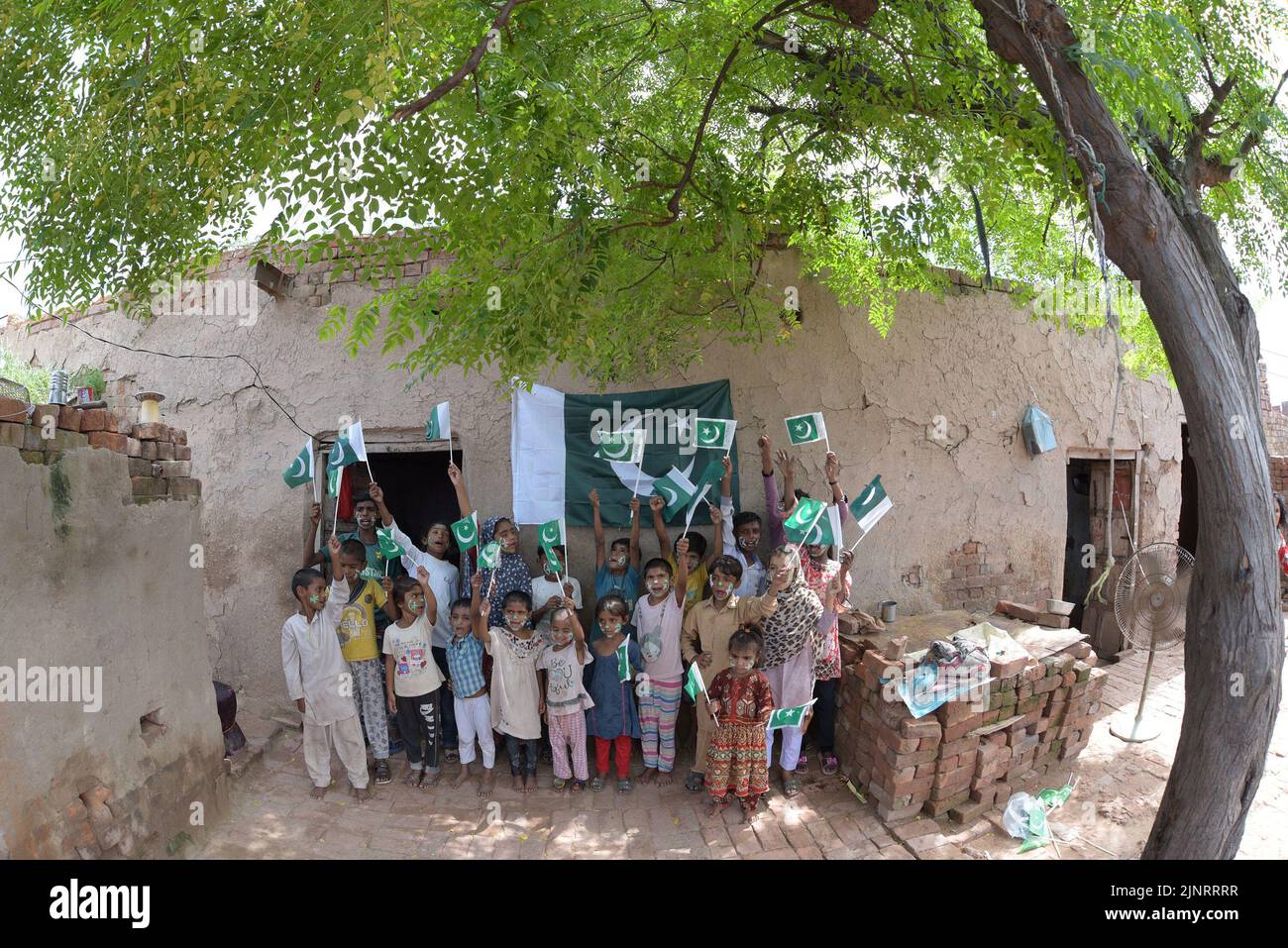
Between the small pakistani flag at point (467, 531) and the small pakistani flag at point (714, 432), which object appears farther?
the small pakistani flag at point (714, 432)

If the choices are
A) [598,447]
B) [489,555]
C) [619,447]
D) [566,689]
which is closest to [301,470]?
[489,555]

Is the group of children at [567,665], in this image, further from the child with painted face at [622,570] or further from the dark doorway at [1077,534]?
the dark doorway at [1077,534]

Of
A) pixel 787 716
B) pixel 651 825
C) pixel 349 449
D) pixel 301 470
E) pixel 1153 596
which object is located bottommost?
pixel 651 825

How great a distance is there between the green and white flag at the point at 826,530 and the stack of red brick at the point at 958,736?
0.75m

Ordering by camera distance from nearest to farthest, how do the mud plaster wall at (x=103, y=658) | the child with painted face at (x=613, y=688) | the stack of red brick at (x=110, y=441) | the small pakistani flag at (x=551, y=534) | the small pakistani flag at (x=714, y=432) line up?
1. the mud plaster wall at (x=103, y=658)
2. the stack of red brick at (x=110, y=441)
3. the child with painted face at (x=613, y=688)
4. the small pakistani flag at (x=551, y=534)
5. the small pakistani flag at (x=714, y=432)

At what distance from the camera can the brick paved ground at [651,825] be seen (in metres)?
3.97

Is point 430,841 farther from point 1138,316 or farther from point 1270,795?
point 1138,316

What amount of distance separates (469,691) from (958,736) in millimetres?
2975

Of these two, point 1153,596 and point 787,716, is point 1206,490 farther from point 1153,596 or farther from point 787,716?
point 787,716

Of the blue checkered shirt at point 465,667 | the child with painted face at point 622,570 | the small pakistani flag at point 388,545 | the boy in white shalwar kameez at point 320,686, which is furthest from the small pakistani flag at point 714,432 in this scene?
the boy in white shalwar kameez at point 320,686

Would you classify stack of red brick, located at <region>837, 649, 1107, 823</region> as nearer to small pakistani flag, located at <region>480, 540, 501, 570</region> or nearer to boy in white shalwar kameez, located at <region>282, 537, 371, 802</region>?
small pakistani flag, located at <region>480, 540, 501, 570</region>

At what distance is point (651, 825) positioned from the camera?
4215 mm

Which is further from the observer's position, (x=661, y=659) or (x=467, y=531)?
(x=467, y=531)

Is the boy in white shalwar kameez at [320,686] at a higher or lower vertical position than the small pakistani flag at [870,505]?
lower
